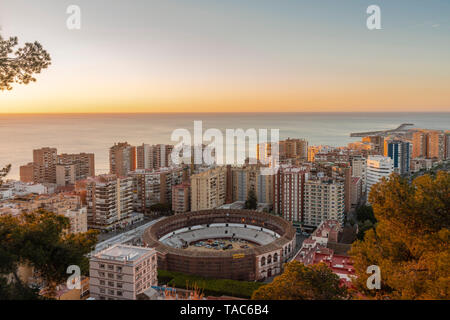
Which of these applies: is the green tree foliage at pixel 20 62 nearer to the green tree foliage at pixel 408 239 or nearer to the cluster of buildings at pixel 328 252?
the green tree foliage at pixel 408 239

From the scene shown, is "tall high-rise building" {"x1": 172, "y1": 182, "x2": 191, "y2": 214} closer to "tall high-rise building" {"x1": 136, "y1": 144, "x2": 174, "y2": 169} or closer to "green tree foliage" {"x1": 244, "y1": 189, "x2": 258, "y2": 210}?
"green tree foliage" {"x1": 244, "y1": 189, "x2": 258, "y2": 210}

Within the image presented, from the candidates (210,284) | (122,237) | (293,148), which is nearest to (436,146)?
(293,148)

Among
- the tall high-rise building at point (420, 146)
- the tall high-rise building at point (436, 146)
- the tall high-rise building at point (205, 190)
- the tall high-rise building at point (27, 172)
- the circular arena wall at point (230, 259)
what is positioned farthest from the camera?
the tall high-rise building at point (420, 146)

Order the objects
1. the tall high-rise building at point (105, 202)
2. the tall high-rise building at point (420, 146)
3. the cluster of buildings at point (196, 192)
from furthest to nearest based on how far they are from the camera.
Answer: the tall high-rise building at point (420, 146) → the tall high-rise building at point (105, 202) → the cluster of buildings at point (196, 192)

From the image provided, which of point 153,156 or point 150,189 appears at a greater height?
point 153,156

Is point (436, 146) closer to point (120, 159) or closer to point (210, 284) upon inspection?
point (120, 159)

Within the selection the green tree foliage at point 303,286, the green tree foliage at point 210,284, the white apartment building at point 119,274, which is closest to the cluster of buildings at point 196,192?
the white apartment building at point 119,274
